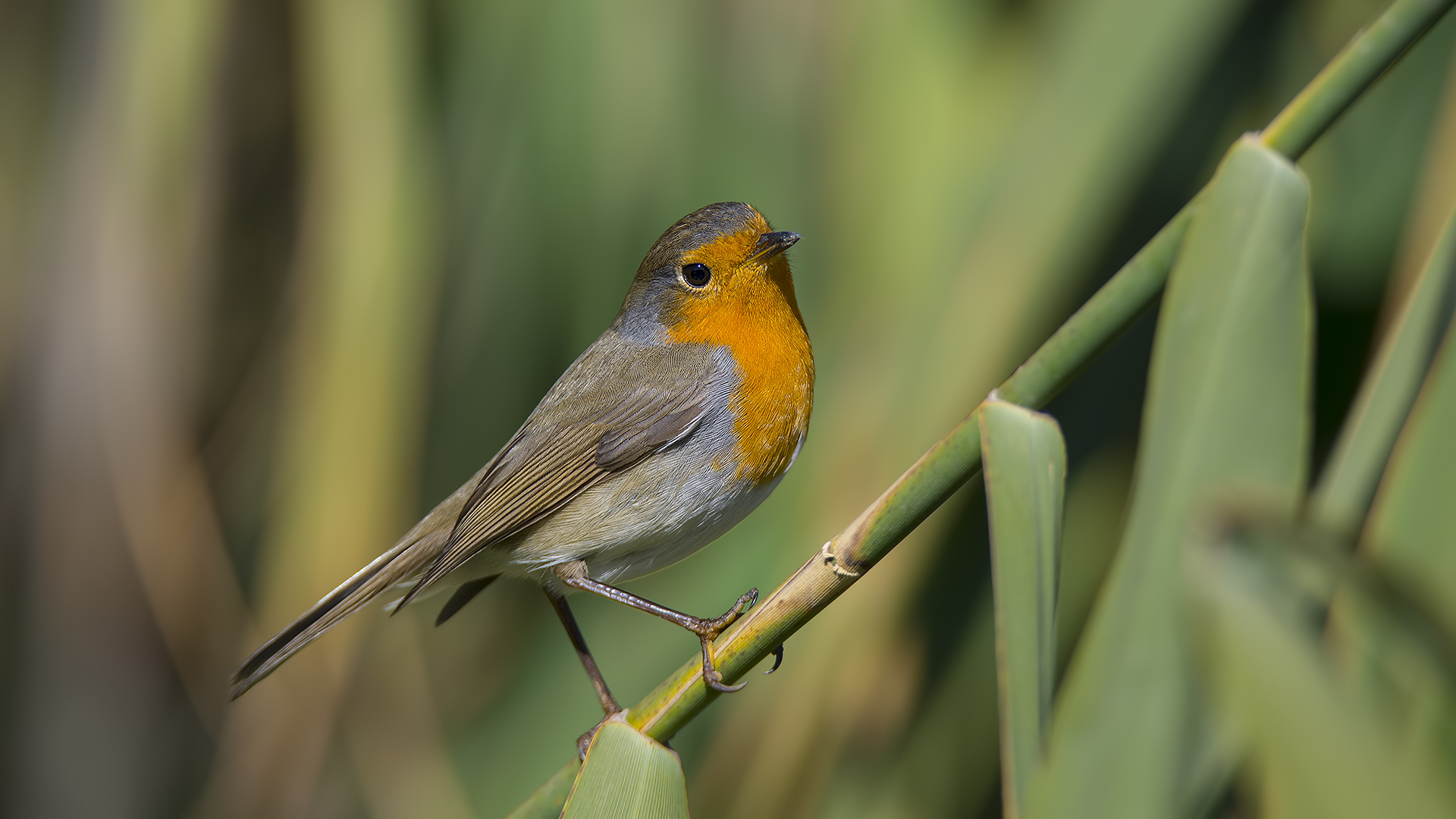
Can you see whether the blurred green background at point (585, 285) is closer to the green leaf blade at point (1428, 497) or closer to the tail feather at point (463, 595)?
the tail feather at point (463, 595)

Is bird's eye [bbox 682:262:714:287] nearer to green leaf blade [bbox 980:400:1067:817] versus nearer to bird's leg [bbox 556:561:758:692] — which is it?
bird's leg [bbox 556:561:758:692]

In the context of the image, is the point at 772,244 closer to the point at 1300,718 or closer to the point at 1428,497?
the point at 1428,497

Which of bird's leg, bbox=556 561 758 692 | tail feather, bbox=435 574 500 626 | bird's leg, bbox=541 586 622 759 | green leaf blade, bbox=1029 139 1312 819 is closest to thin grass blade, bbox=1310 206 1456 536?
green leaf blade, bbox=1029 139 1312 819

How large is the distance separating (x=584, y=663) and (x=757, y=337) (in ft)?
2.54

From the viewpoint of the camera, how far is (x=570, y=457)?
6.70ft

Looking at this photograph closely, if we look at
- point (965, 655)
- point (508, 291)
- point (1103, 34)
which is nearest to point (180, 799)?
point (508, 291)

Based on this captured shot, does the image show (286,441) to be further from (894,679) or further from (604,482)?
(894,679)

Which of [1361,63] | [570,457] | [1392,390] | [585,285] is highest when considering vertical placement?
[585,285]

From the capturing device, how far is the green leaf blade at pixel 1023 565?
0.76 meters

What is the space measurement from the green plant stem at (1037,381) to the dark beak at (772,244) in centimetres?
91

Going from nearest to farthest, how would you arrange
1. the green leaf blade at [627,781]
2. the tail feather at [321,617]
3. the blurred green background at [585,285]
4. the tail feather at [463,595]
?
the green leaf blade at [627,781] → the tail feather at [321,617] → the blurred green background at [585,285] → the tail feather at [463,595]

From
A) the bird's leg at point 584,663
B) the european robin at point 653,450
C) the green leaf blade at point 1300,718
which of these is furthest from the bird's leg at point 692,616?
the green leaf blade at point 1300,718

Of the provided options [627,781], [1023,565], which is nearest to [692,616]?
[627,781]

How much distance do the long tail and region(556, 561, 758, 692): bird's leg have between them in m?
0.26
